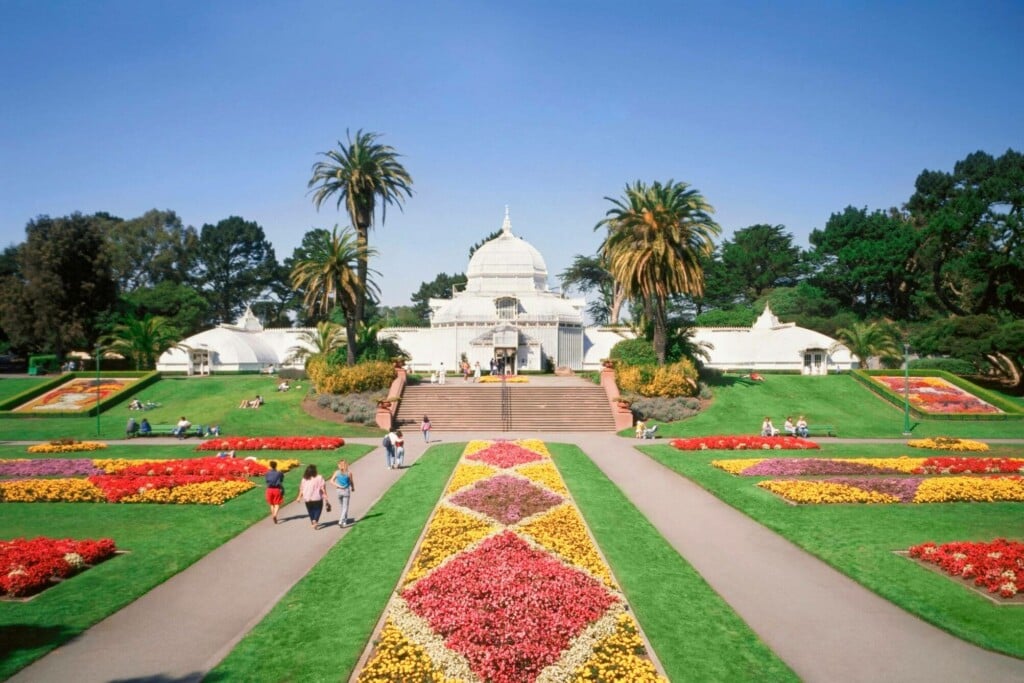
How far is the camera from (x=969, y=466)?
2328cm

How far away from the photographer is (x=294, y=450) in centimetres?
2978

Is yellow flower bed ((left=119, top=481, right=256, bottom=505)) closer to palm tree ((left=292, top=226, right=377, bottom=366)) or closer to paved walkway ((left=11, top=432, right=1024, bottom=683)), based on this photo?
paved walkway ((left=11, top=432, right=1024, bottom=683))

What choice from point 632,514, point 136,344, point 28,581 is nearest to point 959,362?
point 632,514

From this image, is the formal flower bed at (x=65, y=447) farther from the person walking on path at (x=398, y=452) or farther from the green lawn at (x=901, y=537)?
the green lawn at (x=901, y=537)

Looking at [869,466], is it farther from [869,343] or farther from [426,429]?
[869,343]

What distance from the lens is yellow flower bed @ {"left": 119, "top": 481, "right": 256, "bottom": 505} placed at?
63.0 feet

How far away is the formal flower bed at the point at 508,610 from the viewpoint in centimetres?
890

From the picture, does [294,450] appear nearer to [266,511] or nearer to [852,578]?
[266,511]

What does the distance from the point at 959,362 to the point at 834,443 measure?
29609 mm

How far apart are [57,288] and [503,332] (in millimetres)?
39771

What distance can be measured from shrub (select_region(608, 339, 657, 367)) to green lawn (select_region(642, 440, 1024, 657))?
18250 mm

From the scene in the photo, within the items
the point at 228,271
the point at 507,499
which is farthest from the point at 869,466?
the point at 228,271

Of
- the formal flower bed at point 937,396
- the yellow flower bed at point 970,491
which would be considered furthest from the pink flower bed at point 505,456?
the formal flower bed at point 937,396

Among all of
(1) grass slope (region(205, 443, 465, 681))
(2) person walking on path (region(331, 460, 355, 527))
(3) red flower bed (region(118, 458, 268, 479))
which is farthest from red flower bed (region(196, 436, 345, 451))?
(2) person walking on path (region(331, 460, 355, 527))
